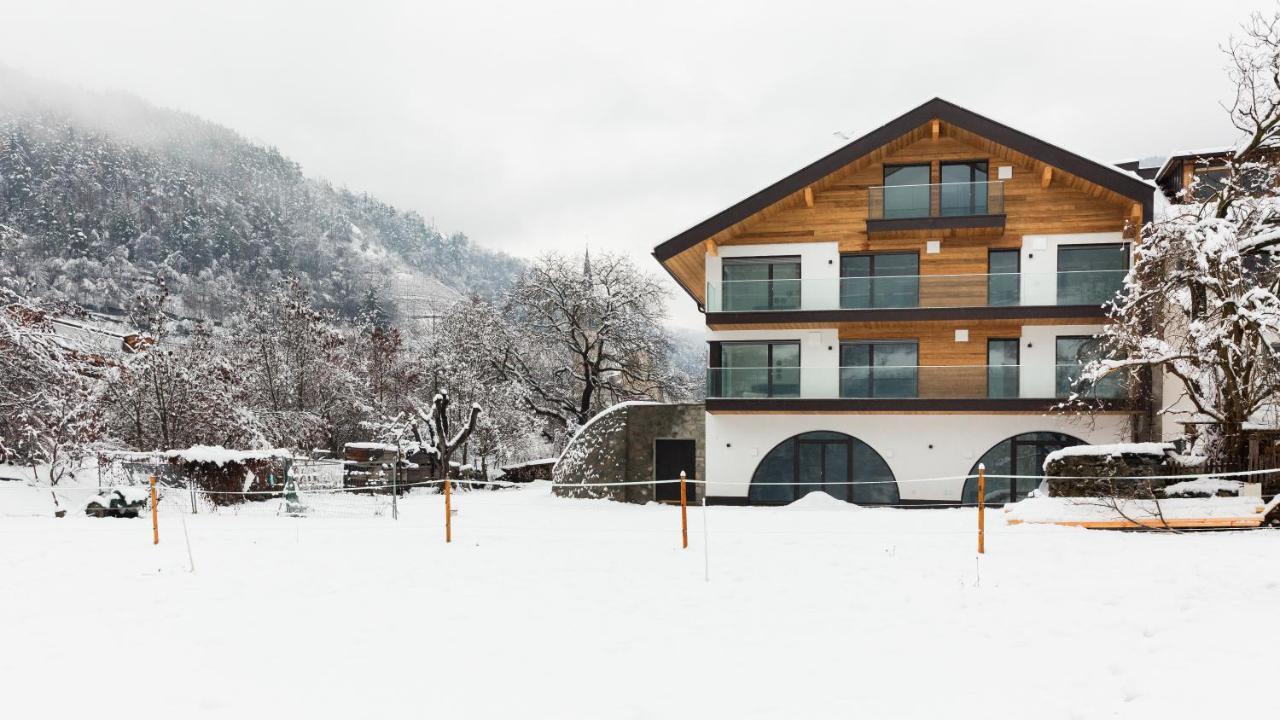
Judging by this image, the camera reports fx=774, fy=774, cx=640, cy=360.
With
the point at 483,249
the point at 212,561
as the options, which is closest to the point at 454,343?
the point at 212,561

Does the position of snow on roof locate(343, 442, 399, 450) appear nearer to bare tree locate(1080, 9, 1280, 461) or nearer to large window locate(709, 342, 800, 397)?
large window locate(709, 342, 800, 397)

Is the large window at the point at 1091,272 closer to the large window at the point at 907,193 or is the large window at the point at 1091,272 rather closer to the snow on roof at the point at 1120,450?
the large window at the point at 907,193

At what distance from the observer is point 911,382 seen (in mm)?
19328

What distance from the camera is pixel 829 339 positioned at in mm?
20422

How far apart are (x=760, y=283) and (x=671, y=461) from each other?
17.9 feet

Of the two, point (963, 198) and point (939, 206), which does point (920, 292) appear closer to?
point (939, 206)

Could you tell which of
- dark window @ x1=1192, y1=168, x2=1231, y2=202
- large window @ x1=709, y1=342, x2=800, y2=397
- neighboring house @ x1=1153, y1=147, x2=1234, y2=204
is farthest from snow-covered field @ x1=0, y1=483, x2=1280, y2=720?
neighboring house @ x1=1153, y1=147, x2=1234, y2=204

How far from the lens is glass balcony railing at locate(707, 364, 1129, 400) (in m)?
18.8

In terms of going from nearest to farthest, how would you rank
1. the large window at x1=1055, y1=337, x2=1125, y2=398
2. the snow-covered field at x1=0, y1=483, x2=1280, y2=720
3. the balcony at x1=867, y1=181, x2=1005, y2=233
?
the snow-covered field at x1=0, y1=483, x2=1280, y2=720, the large window at x1=1055, y1=337, x2=1125, y2=398, the balcony at x1=867, y1=181, x2=1005, y2=233

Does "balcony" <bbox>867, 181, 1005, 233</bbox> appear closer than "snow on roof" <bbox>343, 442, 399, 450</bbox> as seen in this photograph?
Yes

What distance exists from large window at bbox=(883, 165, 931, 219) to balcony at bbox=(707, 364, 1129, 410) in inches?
158

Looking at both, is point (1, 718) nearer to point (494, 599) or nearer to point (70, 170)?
point (494, 599)

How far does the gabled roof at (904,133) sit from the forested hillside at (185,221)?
190ft

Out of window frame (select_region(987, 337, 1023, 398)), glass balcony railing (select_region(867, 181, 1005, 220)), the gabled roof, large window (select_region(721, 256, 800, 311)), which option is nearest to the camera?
the gabled roof
